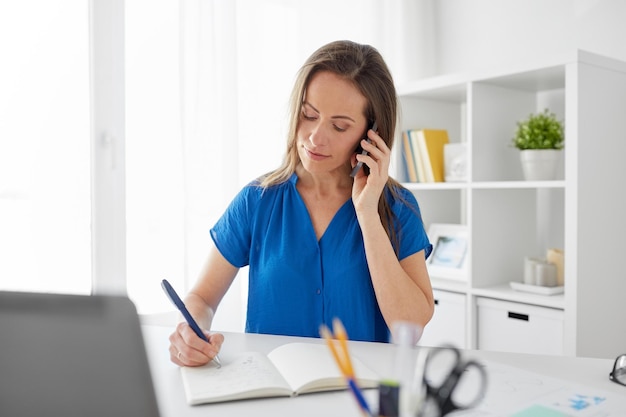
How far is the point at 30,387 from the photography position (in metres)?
0.48

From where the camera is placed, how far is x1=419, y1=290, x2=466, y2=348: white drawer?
256cm

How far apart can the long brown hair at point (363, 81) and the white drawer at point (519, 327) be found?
1.05m

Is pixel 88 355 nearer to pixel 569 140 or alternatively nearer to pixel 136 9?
pixel 569 140

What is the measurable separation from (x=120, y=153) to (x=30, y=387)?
1.97 metres

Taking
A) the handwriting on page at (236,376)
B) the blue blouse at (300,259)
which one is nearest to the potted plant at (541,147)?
the blue blouse at (300,259)

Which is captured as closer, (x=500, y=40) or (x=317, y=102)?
(x=317, y=102)

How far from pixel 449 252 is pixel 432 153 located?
0.47 meters

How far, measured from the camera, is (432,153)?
2.75 meters

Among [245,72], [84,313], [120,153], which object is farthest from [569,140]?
[84,313]

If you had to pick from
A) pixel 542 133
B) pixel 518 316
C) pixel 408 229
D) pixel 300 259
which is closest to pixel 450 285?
pixel 518 316

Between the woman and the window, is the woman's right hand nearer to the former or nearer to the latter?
the woman

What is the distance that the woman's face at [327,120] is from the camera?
4.72 ft

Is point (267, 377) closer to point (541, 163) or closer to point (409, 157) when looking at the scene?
point (541, 163)

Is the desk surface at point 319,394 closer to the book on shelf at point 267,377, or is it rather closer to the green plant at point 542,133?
the book on shelf at point 267,377
